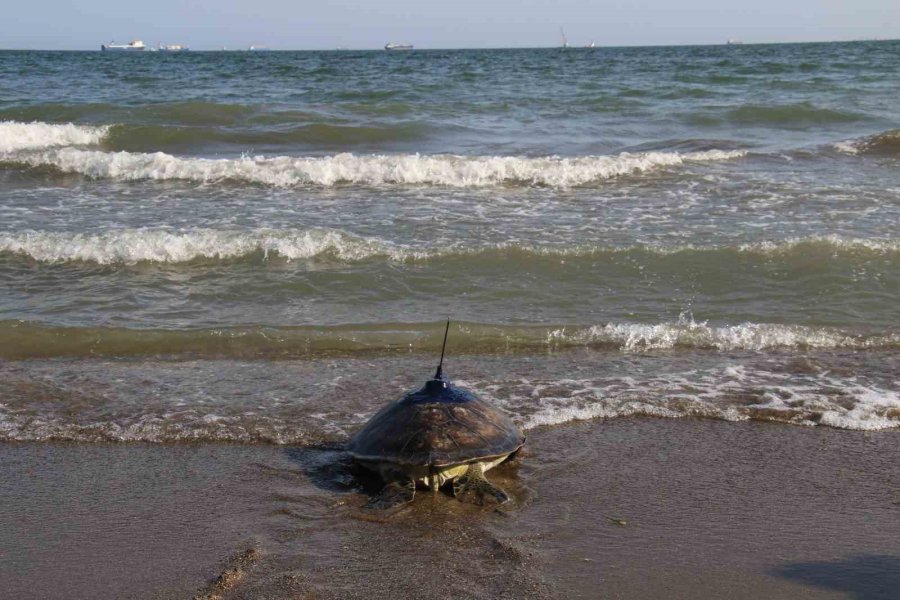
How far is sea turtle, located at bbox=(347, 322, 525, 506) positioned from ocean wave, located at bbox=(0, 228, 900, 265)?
157 inches

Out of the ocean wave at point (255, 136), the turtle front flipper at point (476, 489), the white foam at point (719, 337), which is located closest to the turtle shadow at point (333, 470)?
the turtle front flipper at point (476, 489)

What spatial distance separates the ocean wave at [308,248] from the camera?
8.63 meters

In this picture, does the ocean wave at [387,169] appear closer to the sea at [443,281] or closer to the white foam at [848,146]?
the sea at [443,281]

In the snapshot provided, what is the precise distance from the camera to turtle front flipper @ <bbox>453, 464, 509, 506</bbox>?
434 centimetres

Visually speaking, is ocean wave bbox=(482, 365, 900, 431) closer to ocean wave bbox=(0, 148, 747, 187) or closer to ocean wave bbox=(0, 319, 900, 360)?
ocean wave bbox=(0, 319, 900, 360)

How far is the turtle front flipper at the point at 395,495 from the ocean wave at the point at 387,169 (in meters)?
8.30

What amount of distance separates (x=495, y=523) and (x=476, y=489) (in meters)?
0.25

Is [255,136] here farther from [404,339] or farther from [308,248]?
[404,339]

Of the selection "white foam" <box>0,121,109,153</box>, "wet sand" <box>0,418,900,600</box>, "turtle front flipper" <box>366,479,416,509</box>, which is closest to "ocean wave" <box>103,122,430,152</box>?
"white foam" <box>0,121,109,153</box>

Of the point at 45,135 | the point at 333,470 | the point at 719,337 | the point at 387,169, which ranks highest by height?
the point at 45,135

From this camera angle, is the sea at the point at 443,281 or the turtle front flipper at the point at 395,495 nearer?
the turtle front flipper at the point at 395,495

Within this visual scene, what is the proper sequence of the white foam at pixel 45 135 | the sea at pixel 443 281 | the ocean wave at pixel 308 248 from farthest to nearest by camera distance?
1. the white foam at pixel 45 135
2. the ocean wave at pixel 308 248
3. the sea at pixel 443 281

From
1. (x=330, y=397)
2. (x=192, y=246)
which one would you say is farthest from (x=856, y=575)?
(x=192, y=246)

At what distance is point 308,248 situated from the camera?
8.89 meters
